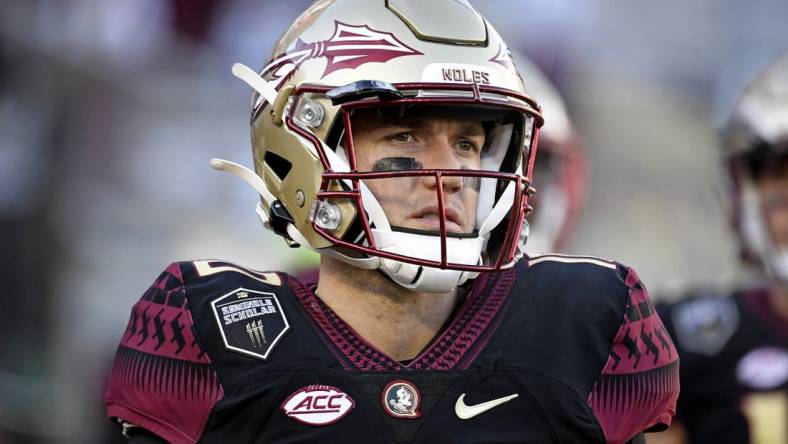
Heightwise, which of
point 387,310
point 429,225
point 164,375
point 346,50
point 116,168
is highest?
point 346,50

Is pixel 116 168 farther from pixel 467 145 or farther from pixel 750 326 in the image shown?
pixel 467 145

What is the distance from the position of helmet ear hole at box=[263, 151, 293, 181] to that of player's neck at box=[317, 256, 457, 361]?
7.9 inches

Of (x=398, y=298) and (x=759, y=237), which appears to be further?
(x=759, y=237)

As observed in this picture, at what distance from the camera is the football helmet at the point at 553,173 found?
4.71 meters

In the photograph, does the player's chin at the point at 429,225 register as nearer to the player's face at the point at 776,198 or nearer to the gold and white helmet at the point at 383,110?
the gold and white helmet at the point at 383,110

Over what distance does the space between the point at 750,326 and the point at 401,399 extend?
5.94ft

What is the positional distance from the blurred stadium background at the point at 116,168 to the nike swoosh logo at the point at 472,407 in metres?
3.49

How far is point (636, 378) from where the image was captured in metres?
2.36

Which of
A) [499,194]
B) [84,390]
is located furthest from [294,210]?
[84,390]

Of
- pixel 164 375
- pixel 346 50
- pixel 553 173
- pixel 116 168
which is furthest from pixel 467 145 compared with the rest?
pixel 116 168

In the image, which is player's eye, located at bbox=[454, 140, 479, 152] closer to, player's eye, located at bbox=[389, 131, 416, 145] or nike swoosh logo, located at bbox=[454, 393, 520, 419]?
player's eye, located at bbox=[389, 131, 416, 145]

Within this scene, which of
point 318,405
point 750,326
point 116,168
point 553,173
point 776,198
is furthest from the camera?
point 116,168

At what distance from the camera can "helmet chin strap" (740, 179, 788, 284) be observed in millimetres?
4027

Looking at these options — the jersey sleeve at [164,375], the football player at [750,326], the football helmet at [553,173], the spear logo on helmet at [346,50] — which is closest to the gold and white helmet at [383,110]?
the spear logo on helmet at [346,50]
